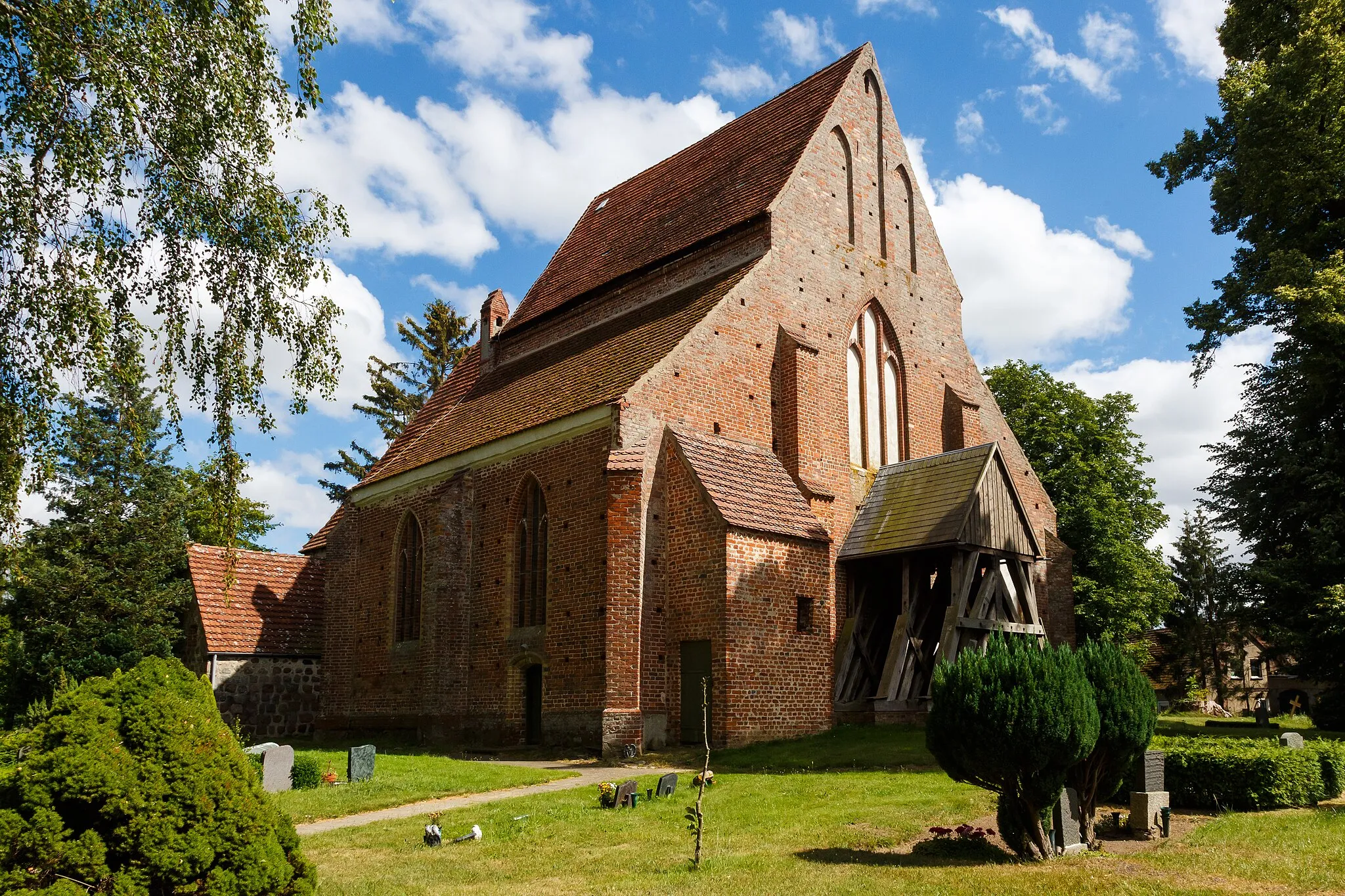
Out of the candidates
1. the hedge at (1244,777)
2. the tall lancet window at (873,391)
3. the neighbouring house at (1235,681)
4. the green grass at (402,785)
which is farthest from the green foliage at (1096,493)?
the green grass at (402,785)

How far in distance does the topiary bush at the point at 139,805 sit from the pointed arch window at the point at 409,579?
17771 millimetres

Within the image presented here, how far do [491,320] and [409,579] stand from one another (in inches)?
331

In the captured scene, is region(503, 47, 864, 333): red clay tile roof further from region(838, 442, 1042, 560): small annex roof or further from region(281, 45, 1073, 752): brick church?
region(838, 442, 1042, 560): small annex roof

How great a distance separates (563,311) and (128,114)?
58.8 ft

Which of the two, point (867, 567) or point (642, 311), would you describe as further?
point (642, 311)

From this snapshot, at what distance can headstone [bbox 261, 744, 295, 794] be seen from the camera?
1508 cm

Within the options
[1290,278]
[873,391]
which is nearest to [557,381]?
[873,391]

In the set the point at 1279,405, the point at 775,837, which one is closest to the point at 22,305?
the point at 775,837

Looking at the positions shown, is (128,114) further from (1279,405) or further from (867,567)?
(1279,405)

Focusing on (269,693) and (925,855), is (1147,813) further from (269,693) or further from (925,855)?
(269,693)

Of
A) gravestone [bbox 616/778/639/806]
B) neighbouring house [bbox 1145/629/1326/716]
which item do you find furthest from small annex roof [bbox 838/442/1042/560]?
neighbouring house [bbox 1145/629/1326/716]

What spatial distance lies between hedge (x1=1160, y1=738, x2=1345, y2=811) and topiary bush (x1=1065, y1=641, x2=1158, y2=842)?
301cm

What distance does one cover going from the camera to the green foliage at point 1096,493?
3209 centimetres

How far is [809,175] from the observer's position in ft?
78.2
